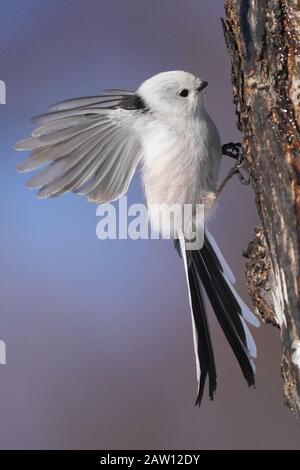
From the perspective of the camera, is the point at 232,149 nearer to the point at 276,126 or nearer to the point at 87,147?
the point at 87,147

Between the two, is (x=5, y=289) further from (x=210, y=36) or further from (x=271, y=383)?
(x=210, y=36)

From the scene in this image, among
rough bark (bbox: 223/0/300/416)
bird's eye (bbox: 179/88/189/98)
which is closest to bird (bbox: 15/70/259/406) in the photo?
bird's eye (bbox: 179/88/189/98)

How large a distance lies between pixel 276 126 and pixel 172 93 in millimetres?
426

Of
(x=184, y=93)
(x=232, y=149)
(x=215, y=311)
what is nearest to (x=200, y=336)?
(x=215, y=311)

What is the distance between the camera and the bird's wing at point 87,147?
4.50 feet

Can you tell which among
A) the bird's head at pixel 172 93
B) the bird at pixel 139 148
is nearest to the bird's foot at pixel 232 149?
the bird at pixel 139 148

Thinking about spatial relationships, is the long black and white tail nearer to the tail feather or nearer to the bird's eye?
the tail feather

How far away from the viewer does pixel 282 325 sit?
1.08 metres

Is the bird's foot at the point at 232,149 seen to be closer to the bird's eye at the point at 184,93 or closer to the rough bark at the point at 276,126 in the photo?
the bird's eye at the point at 184,93

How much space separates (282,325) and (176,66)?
43.8 inches

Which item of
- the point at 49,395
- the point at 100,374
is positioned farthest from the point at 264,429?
the point at 49,395

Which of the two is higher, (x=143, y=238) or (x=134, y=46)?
(x=134, y=46)

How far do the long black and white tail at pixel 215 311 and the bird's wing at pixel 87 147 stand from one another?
0.24 m

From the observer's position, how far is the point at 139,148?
1.43m
